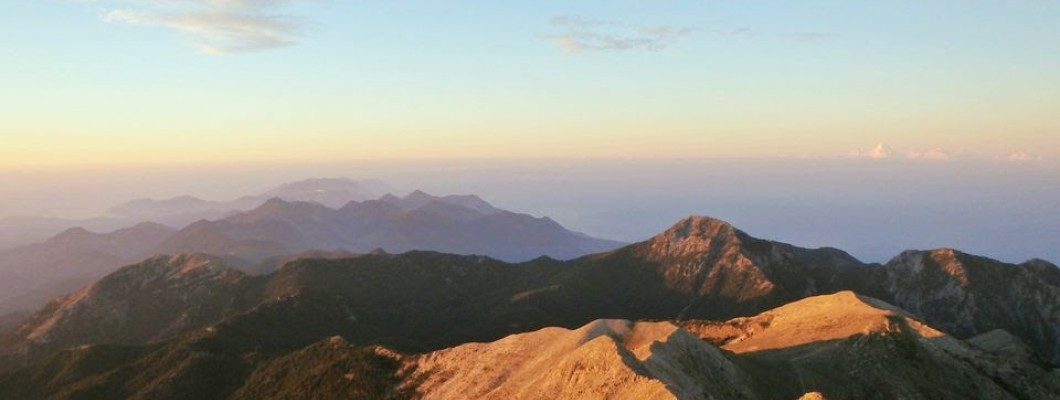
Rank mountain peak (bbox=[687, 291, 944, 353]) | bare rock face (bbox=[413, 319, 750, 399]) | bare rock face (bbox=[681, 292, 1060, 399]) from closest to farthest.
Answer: bare rock face (bbox=[413, 319, 750, 399]) < bare rock face (bbox=[681, 292, 1060, 399]) < mountain peak (bbox=[687, 291, 944, 353])

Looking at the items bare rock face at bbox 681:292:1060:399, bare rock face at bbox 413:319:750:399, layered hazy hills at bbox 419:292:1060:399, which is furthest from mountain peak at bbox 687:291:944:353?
bare rock face at bbox 413:319:750:399

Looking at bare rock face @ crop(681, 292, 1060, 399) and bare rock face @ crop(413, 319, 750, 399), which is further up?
bare rock face @ crop(413, 319, 750, 399)

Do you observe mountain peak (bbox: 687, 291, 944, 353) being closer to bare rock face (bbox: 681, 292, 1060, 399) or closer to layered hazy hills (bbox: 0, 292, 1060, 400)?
bare rock face (bbox: 681, 292, 1060, 399)

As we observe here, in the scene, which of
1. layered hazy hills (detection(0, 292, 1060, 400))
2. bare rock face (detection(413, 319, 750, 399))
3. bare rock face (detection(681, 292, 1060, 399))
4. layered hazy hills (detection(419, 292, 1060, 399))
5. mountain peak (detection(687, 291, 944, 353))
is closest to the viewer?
bare rock face (detection(413, 319, 750, 399))

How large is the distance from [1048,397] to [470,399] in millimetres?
91307

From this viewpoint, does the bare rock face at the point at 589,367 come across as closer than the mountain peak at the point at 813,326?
Yes

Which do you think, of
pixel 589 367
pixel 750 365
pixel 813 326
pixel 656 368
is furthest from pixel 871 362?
pixel 589 367

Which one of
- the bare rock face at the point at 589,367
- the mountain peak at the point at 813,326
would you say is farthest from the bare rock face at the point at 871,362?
the bare rock face at the point at 589,367

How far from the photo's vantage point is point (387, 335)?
7736 inches

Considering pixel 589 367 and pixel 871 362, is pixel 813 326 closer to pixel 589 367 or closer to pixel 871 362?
pixel 871 362

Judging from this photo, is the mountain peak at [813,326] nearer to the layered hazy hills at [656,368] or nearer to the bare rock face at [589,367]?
the layered hazy hills at [656,368]

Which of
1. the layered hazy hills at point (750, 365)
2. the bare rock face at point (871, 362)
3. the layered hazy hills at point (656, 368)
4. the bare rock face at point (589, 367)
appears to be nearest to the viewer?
the bare rock face at point (589, 367)

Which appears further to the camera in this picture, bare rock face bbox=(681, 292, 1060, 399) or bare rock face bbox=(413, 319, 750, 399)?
bare rock face bbox=(681, 292, 1060, 399)

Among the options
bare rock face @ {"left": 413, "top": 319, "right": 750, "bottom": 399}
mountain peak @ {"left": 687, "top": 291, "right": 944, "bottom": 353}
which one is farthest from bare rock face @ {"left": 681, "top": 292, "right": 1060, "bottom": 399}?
bare rock face @ {"left": 413, "top": 319, "right": 750, "bottom": 399}
